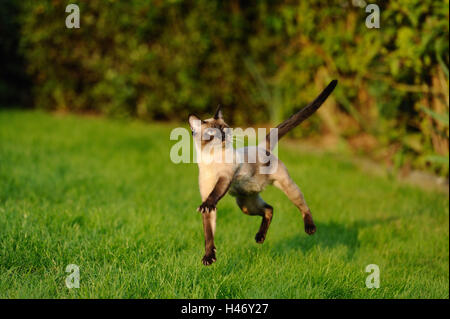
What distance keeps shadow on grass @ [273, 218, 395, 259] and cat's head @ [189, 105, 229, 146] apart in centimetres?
134

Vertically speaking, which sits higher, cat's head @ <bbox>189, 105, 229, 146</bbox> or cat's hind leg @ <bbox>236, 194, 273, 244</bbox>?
cat's head @ <bbox>189, 105, 229, 146</bbox>

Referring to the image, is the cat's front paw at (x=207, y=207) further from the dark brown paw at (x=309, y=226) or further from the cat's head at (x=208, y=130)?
the dark brown paw at (x=309, y=226)

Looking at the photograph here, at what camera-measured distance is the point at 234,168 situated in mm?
1707

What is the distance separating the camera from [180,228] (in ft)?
10.1

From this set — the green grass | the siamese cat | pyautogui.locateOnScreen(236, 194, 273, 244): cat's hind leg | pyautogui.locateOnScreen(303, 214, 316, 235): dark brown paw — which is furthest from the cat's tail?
the green grass

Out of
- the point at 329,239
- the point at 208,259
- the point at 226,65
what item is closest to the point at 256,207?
the point at 208,259

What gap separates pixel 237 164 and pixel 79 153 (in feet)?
12.9

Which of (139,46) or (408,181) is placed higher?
(139,46)

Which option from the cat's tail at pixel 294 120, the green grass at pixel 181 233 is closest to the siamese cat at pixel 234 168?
the cat's tail at pixel 294 120

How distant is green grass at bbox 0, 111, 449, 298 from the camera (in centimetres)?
230

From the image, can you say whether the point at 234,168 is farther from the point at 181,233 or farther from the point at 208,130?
the point at 181,233

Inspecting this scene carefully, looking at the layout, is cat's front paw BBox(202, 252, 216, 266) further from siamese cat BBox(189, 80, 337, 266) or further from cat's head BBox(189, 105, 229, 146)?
cat's head BBox(189, 105, 229, 146)
